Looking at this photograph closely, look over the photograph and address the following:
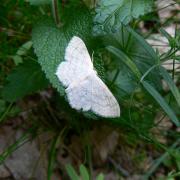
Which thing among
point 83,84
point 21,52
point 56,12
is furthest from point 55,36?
point 21,52

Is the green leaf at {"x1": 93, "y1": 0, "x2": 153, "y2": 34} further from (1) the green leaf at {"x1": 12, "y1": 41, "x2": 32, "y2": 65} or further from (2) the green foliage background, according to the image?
(1) the green leaf at {"x1": 12, "y1": 41, "x2": 32, "y2": 65}

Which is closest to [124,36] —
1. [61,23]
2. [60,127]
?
[61,23]

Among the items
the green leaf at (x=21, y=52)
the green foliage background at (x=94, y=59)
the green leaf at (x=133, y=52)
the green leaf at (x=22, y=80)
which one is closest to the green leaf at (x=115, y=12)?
the green foliage background at (x=94, y=59)

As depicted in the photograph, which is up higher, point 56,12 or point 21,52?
point 56,12

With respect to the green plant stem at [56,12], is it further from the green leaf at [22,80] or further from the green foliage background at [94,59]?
the green leaf at [22,80]

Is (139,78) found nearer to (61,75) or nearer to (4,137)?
(61,75)

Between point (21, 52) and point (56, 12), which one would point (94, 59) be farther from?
point (21, 52)

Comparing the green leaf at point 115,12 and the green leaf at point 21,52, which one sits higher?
the green leaf at point 115,12

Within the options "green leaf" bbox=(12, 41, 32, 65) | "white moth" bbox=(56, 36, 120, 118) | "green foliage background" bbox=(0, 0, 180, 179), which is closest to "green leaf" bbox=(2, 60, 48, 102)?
"green foliage background" bbox=(0, 0, 180, 179)
